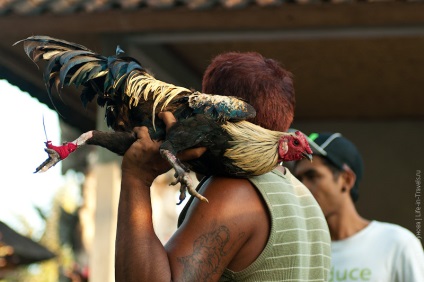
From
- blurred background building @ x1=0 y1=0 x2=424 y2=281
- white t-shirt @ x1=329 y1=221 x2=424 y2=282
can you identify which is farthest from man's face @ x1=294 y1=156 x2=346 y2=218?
blurred background building @ x1=0 y1=0 x2=424 y2=281

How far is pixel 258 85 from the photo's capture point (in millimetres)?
2566

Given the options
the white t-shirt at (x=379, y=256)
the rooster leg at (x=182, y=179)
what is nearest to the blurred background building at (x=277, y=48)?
the white t-shirt at (x=379, y=256)

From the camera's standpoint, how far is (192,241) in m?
2.42

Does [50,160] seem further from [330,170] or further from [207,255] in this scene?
[330,170]

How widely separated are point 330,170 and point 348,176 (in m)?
0.12

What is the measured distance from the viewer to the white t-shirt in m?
4.21

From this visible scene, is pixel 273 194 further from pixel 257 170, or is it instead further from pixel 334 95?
pixel 334 95

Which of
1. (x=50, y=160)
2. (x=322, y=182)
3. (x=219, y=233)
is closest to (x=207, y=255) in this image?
(x=219, y=233)

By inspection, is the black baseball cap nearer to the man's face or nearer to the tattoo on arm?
the man's face

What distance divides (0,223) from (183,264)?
561cm

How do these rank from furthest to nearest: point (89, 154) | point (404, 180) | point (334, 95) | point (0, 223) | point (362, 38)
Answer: point (89, 154), point (404, 180), point (334, 95), point (0, 223), point (362, 38)

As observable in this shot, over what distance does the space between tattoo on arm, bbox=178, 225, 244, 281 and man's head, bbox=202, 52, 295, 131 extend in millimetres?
353

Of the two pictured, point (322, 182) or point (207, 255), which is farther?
point (322, 182)

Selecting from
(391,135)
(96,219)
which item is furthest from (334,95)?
(96,219)
